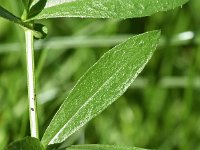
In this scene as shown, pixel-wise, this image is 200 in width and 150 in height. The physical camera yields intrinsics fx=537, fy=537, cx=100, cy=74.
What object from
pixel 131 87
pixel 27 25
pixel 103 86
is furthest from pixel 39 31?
pixel 131 87

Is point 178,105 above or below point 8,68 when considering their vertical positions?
below

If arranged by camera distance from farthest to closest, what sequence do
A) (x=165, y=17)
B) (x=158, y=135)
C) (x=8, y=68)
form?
(x=165, y=17) → (x=8, y=68) → (x=158, y=135)

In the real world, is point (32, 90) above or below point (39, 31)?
below

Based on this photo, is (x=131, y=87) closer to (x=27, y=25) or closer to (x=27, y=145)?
(x=27, y=25)

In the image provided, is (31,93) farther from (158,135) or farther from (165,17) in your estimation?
A: (165,17)

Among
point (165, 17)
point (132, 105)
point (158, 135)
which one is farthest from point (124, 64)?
point (165, 17)

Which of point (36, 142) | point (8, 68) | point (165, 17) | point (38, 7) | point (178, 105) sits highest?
point (165, 17)
